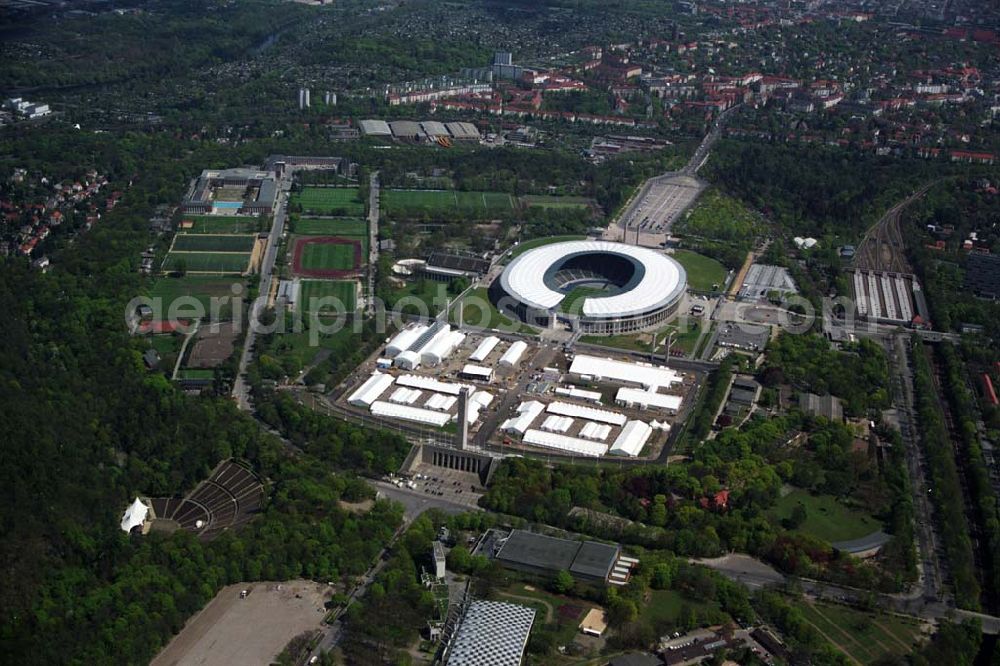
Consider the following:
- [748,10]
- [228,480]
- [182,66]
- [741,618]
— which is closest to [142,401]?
[228,480]

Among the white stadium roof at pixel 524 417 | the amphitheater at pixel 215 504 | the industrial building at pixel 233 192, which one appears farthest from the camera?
the industrial building at pixel 233 192

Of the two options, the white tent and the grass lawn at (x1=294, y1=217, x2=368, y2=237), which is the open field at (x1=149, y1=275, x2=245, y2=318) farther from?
the white tent

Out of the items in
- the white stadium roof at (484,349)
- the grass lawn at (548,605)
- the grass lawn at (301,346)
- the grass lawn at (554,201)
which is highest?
the grass lawn at (548,605)

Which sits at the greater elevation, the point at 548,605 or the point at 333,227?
the point at 548,605

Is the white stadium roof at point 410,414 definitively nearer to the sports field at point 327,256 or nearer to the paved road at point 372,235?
the paved road at point 372,235

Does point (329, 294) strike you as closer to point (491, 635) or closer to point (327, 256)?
point (327, 256)

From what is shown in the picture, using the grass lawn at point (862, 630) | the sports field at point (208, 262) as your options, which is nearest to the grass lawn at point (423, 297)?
the sports field at point (208, 262)

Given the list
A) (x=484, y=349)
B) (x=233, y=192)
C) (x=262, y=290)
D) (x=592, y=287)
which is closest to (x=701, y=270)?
(x=592, y=287)
